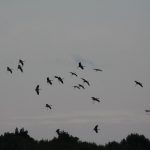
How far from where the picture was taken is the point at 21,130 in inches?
2307

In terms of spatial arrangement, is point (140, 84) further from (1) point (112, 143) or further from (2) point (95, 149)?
(1) point (112, 143)

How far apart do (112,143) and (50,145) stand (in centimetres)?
817

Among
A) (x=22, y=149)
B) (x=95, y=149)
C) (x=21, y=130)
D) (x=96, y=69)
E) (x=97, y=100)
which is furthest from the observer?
(x=21, y=130)

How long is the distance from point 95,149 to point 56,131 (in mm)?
5999

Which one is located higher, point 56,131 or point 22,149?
point 56,131

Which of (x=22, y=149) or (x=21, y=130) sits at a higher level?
(x=21, y=130)

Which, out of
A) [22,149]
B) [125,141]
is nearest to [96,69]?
[22,149]

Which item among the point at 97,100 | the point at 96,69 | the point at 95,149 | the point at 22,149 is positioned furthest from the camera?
the point at 95,149

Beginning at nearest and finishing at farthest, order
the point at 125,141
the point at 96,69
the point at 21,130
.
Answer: the point at 96,69 < the point at 21,130 < the point at 125,141

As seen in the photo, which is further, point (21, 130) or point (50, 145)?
point (21, 130)

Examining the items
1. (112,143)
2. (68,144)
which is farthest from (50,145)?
(112,143)

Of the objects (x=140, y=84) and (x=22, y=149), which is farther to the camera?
(x=22, y=149)

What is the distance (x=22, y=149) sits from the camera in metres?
51.3

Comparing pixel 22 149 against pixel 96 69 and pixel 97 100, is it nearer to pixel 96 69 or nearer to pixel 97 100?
pixel 97 100
